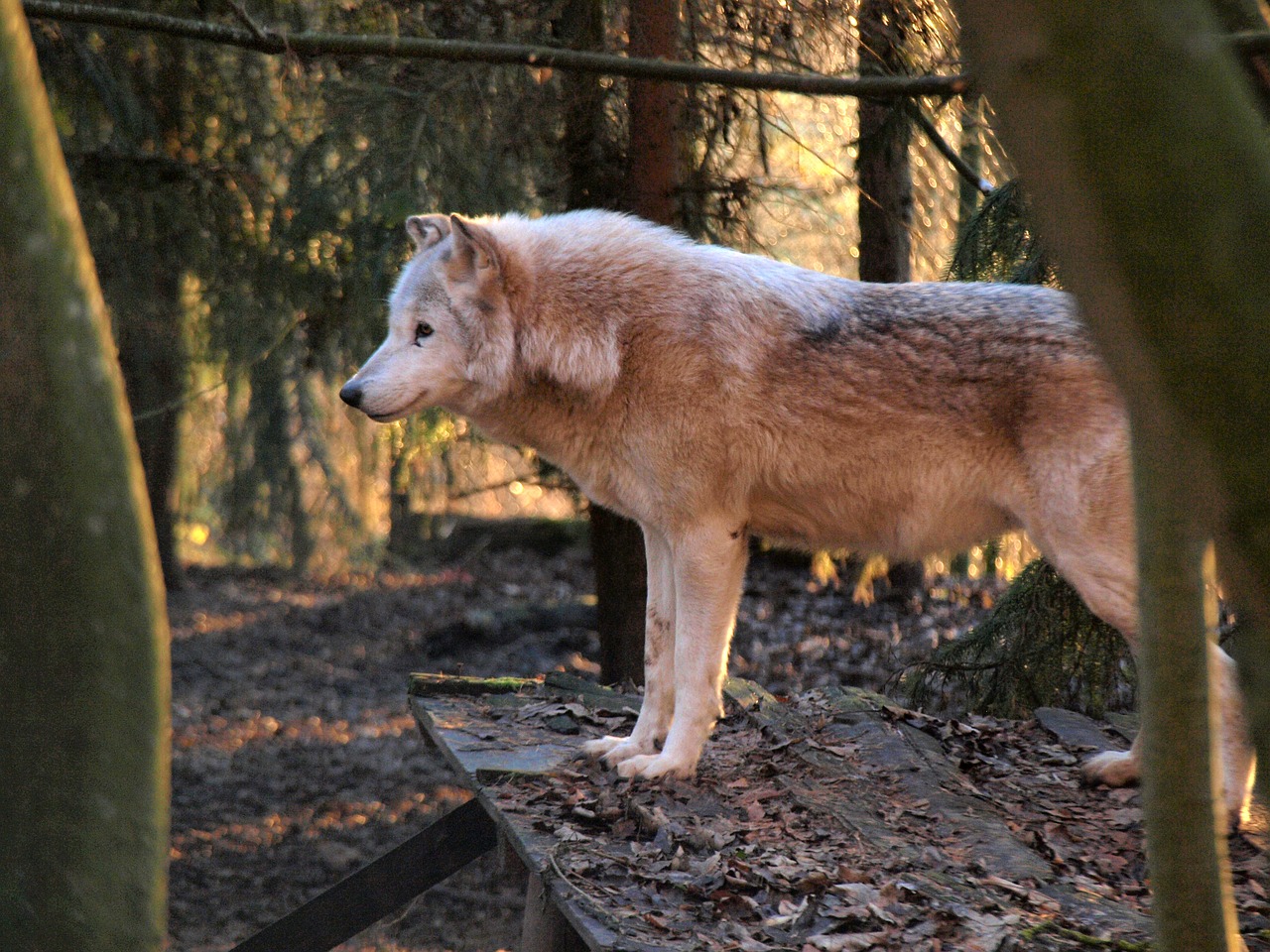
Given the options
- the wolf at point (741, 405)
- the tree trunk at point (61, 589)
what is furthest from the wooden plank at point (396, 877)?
the tree trunk at point (61, 589)

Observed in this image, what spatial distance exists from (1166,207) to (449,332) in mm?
3593

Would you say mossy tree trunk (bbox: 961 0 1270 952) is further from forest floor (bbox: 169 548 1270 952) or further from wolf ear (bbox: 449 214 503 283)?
forest floor (bbox: 169 548 1270 952)

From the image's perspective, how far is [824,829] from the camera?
151 inches

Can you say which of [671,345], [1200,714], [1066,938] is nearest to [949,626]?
[671,345]

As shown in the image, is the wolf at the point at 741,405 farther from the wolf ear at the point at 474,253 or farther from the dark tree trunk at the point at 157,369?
the dark tree trunk at the point at 157,369

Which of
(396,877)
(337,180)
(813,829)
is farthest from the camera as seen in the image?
(337,180)

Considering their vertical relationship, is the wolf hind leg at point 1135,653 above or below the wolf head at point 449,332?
below

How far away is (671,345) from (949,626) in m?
5.59

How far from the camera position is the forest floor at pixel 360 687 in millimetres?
7387

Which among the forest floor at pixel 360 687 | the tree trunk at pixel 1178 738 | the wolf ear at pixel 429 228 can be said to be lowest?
the forest floor at pixel 360 687

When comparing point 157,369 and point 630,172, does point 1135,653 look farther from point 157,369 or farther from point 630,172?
point 157,369

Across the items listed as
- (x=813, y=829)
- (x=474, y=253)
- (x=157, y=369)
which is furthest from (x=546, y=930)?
(x=157, y=369)

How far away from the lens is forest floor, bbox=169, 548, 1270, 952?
739cm

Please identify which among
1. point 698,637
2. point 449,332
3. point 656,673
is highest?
point 449,332
